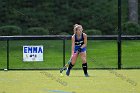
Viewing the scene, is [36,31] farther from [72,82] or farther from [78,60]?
[72,82]

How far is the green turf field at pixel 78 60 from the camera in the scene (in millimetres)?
23569

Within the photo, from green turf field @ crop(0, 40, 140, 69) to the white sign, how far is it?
61.2 inches

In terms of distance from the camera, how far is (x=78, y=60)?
25469 millimetres

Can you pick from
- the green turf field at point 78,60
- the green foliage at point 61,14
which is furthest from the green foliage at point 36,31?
the green turf field at point 78,60

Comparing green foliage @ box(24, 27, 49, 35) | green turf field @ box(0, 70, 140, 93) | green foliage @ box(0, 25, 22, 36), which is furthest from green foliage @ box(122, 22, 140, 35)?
green turf field @ box(0, 70, 140, 93)

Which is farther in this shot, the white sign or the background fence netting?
the background fence netting

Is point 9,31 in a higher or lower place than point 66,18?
lower

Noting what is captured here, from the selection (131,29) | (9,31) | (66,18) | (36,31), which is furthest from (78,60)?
(66,18)

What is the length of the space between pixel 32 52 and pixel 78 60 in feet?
15.4

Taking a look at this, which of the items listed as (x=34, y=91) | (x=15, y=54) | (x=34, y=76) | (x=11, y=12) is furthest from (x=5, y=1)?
(x=34, y=91)

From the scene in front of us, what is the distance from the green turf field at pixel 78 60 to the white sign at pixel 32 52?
1555mm

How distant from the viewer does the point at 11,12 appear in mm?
34781

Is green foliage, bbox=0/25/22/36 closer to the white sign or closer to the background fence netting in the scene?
the background fence netting

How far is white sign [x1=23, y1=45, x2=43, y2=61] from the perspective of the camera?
21.1 meters
